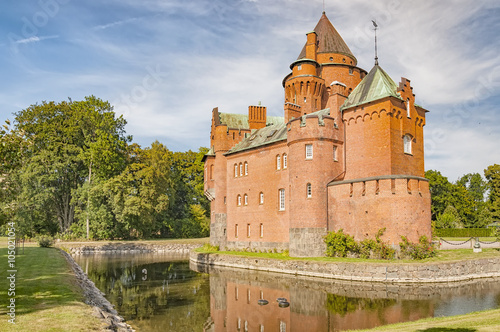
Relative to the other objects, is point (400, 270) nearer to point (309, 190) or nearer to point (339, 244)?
point (339, 244)

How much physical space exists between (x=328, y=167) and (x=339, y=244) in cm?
574

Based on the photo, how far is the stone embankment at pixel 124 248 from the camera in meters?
46.4

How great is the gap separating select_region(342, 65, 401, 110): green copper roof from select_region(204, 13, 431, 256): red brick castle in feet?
0.32

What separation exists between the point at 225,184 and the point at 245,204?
422 centimetres

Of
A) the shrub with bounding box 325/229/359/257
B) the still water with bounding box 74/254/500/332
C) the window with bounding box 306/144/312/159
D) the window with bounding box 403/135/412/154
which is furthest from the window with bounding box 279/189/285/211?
the window with bounding box 403/135/412/154

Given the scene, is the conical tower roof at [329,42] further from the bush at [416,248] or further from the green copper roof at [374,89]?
the bush at [416,248]

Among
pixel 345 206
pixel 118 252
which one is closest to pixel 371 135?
pixel 345 206

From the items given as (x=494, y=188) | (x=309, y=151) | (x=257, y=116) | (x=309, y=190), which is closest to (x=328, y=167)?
(x=309, y=151)

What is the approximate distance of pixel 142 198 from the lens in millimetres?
52562

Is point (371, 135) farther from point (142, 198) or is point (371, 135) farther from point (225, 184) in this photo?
point (142, 198)

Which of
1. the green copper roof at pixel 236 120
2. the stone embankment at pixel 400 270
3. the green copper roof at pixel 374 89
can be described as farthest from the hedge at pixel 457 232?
the stone embankment at pixel 400 270

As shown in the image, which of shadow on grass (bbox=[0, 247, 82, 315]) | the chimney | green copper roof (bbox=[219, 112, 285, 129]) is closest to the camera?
shadow on grass (bbox=[0, 247, 82, 315])

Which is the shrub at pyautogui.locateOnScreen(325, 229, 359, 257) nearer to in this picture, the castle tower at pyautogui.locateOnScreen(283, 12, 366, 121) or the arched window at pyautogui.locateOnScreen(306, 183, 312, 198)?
the arched window at pyautogui.locateOnScreen(306, 183, 312, 198)

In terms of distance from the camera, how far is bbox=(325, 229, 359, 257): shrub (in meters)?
26.7
